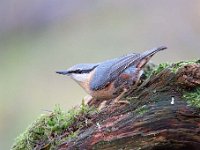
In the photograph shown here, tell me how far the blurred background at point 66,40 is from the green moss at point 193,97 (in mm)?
4278

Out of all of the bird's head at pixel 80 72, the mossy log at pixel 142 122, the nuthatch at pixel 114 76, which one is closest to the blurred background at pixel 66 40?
the bird's head at pixel 80 72

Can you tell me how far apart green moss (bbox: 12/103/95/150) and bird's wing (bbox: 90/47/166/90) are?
9.7 inches

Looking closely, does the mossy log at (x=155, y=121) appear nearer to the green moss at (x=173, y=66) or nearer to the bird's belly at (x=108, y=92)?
the green moss at (x=173, y=66)

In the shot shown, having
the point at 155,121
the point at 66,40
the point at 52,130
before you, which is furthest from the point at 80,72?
A: the point at 66,40

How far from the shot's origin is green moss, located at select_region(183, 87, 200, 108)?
3.41 m

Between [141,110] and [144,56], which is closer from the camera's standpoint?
[141,110]

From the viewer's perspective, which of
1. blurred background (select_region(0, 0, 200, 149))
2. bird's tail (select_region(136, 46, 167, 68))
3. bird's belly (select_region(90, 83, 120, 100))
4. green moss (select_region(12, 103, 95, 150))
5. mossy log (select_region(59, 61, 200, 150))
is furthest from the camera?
blurred background (select_region(0, 0, 200, 149))

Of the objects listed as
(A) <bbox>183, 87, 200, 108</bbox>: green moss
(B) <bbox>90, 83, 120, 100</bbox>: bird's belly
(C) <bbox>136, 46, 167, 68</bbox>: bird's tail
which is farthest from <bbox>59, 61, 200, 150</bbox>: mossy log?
(C) <bbox>136, 46, 167, 68</bbox>: bird's tail

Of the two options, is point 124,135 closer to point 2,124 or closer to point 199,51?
point 2,124

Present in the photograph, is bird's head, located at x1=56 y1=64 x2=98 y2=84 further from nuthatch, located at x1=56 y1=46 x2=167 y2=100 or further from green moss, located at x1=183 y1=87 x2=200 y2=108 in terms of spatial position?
green moss, located at x1=183 y1=87 x2=200 y2=108

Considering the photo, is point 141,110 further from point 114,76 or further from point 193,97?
point 114,76

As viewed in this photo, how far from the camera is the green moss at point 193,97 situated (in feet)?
11.2

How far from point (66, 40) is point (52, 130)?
6540mm

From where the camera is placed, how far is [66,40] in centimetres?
1002
